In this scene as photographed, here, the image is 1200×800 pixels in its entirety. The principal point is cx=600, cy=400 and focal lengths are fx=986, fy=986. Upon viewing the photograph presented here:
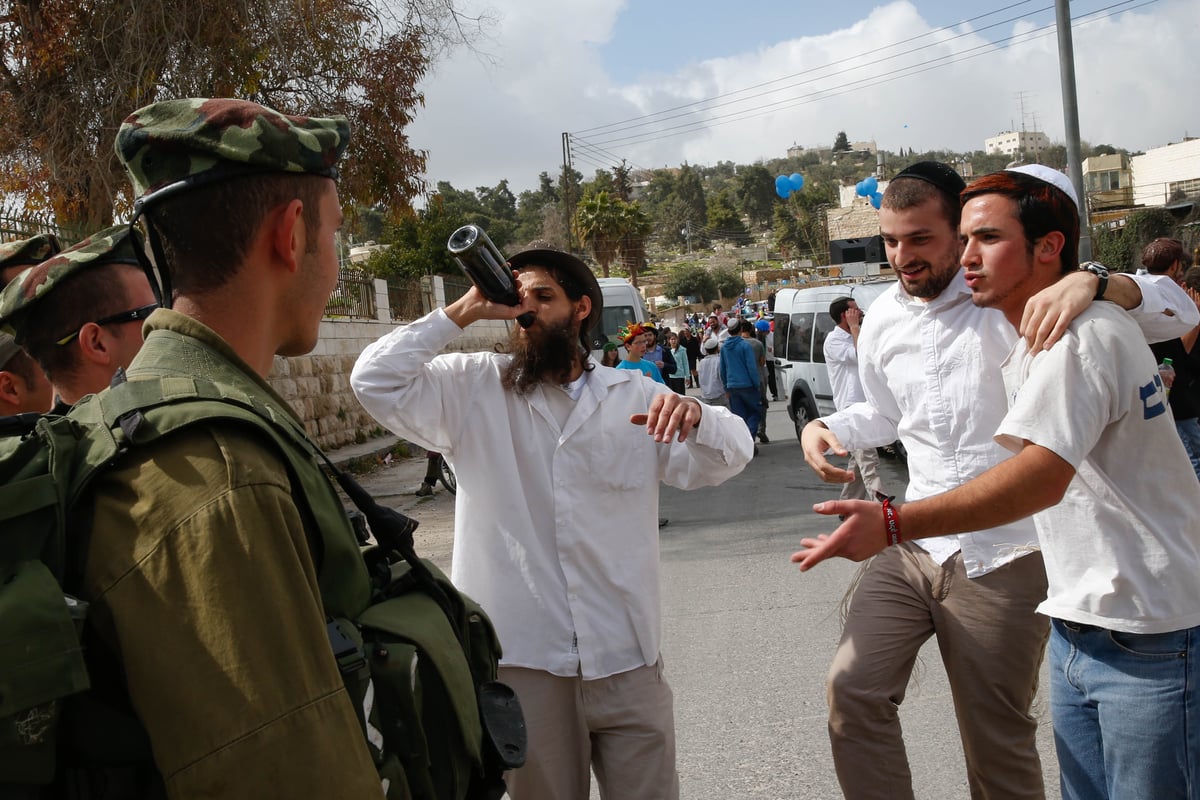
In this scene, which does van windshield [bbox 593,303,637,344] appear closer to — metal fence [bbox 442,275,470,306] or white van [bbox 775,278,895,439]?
white van [bbox 775,278,895,439]

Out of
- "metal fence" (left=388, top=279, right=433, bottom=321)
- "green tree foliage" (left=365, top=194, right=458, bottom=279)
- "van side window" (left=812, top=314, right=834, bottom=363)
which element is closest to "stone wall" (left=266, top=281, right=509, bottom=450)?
"metal fence" (left=388, top=279, right=433, bottom=321)

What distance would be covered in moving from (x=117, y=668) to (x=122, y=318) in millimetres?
1701

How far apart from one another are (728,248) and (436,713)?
130 metres

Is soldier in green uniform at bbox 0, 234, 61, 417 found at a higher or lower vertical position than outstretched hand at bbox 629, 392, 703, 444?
higher

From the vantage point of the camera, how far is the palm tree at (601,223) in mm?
66500

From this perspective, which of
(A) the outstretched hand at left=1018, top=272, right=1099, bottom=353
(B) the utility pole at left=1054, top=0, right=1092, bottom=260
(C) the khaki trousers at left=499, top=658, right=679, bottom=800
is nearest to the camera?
(A) the outstretched hand at left=1018, top=272, right=1099, bottom=353

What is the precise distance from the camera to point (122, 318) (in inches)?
105

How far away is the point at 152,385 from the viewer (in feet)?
4.30

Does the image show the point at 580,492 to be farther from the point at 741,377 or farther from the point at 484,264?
the point at 741,377

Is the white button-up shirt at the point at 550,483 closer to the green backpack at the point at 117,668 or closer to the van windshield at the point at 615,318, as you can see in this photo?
the green backpack at the point at 117,668

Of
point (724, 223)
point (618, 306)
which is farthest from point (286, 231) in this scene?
point (724, 223)

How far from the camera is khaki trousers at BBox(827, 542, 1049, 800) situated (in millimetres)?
3051

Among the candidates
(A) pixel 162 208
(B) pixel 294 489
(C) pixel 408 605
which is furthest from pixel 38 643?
(A) pixel 162 208

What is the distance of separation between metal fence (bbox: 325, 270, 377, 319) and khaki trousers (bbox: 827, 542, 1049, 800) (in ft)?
49.5
